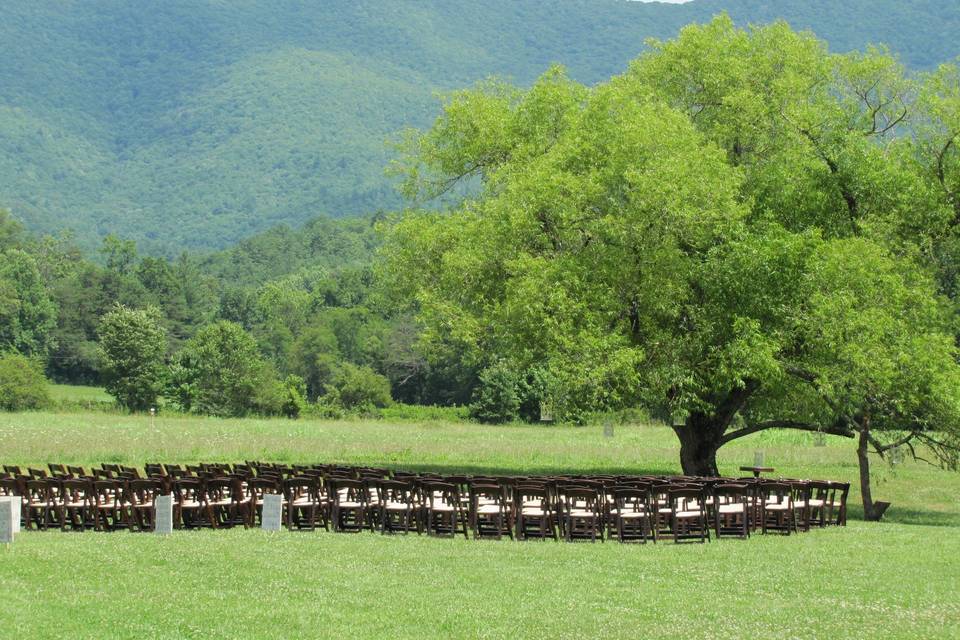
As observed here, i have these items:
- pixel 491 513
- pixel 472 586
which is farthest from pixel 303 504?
pixel 472 586

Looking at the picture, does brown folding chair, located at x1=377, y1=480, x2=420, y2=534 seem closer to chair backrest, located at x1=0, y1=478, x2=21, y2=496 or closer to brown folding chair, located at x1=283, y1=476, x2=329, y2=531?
brown folding chair, located at x1=283, y1=476, x2=329, y2=531

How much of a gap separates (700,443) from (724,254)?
6.06m

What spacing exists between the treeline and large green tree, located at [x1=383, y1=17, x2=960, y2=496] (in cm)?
874

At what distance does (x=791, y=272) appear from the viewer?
28.8m

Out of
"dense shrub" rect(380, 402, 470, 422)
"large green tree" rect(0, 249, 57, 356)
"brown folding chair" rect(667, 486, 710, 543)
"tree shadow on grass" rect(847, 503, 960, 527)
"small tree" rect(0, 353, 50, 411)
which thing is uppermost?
"large green tree" rect(0, 249, 57, 356)

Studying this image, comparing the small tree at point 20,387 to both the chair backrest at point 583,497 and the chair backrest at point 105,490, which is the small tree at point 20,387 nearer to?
the chair backrest at point 105,490

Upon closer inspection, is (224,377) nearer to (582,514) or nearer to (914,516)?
(914,516)

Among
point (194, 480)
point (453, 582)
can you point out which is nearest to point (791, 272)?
point (194, 480)

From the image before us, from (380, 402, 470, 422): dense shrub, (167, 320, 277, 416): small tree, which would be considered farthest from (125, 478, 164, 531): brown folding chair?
(380, 402, 470, 422): dense shrub

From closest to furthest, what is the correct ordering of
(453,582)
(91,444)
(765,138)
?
(453,582) → (765,138) → (91,444)

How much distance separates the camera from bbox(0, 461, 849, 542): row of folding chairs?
1972 cm

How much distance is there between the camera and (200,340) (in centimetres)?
8781

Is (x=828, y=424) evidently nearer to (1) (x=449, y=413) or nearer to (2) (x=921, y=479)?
(2) (x=921, y=479)

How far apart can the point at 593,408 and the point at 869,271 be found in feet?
23.8
